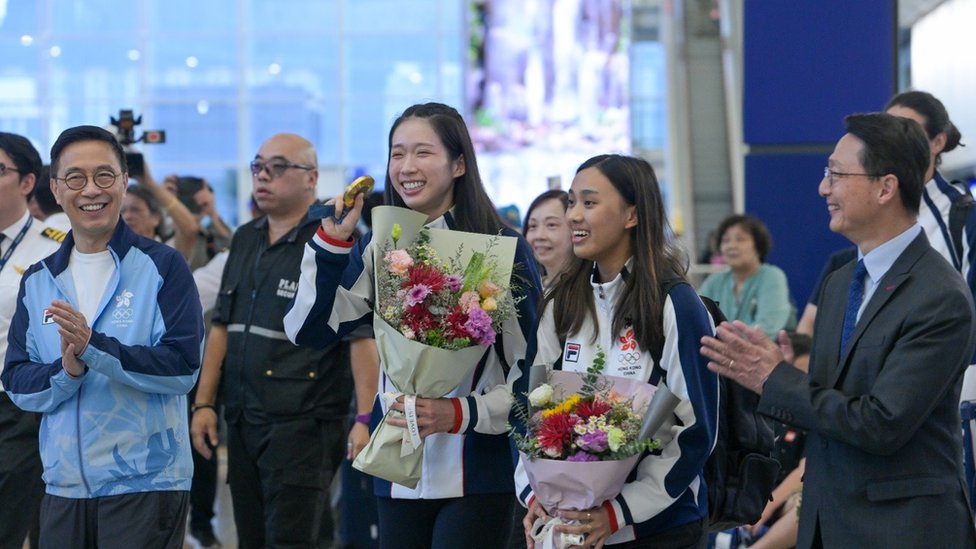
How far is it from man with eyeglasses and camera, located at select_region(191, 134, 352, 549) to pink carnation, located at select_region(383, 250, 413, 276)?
1.42 m

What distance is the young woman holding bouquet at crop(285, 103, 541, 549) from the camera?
308 centimetres

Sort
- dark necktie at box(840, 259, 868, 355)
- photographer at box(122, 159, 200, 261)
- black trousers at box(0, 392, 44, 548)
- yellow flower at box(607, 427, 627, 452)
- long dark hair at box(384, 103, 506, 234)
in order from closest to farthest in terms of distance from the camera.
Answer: yellow flower at box(607, 427, 627, 452)
dark necktie at box(840, 259, 868, 355)
long dark hair at box(384, 103, 506, 234)
black trousers at box(0, 392, 44, 548)
photographer at box(122, 159, 200, 261)

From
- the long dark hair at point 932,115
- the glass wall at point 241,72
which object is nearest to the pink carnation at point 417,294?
the long dark hair at point 932,115

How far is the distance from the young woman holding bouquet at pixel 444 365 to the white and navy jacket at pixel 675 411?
0.20 m

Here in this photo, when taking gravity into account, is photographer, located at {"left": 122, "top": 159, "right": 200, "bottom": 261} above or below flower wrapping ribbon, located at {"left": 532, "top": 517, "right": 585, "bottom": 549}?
above

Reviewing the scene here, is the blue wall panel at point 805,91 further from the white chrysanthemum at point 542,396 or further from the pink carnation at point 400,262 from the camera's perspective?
the white chrysanthemum at point 542,396

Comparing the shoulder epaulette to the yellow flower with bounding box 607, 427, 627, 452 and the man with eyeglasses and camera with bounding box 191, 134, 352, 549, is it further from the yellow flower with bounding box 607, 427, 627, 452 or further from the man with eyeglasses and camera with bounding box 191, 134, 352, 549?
the yellow flower with bounding box 607, 427, 627, 452

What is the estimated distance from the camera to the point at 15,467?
13.1ft

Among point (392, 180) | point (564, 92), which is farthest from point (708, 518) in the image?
point (564, 92)

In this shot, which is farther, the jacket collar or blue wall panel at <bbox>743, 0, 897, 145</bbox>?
blue wall panel at <bbox>743, 0, 897, 145</bbox>

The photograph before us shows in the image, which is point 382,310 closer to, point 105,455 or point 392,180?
point 392,180

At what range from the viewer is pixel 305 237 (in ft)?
14.5

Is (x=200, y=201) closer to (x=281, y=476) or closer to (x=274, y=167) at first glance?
(x=274, y=167)

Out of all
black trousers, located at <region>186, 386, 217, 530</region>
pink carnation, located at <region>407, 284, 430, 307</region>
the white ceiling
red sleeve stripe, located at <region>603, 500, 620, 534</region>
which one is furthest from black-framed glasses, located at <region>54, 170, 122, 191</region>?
the white ceiling
